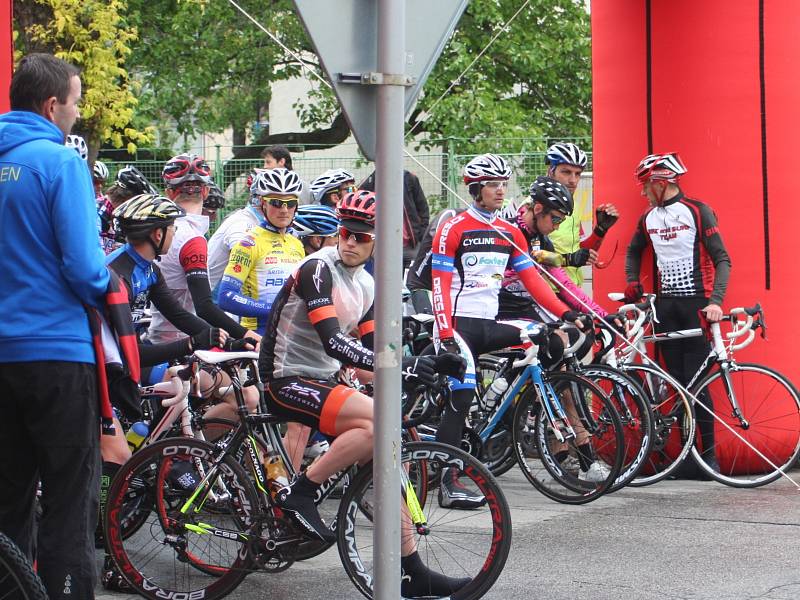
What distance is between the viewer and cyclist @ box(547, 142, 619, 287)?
9.55m

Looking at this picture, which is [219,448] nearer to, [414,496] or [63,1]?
[414,496]

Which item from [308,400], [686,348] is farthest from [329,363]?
[686,348]

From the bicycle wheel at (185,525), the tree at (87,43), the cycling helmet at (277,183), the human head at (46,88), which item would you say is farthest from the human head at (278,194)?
the tree at (87,43)

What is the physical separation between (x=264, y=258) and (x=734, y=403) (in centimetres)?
331

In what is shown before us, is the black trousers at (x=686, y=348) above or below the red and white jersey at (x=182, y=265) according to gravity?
below

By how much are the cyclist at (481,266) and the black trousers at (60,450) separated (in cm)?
406

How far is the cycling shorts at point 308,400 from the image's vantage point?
19.8ft

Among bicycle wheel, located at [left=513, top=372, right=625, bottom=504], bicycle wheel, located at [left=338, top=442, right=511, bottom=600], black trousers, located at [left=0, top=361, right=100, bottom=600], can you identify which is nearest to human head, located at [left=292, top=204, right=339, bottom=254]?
bicycle wheel, located at [left=513, top=372, right=625, bottom=504]

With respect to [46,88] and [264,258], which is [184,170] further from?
[46,88]

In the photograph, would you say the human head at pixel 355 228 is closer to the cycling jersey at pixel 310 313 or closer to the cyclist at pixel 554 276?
the cycling jersey at pixel 310 313

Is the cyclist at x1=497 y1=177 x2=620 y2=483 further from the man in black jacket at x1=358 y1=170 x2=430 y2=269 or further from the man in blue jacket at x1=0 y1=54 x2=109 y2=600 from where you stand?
the man in blue jacket at x1=0 y1=54 x2=109 y2=600

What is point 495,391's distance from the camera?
8.99 metres

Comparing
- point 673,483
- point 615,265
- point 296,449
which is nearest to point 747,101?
point 615,265

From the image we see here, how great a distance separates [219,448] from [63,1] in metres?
12.5
